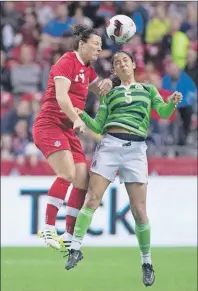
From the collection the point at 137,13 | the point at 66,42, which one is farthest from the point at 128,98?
the point at 137,13

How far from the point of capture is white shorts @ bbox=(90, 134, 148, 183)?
10.3 meters

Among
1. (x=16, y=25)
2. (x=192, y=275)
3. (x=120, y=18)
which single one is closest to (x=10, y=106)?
(x=16, y=25)

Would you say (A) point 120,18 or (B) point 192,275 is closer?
(A) point 120,18

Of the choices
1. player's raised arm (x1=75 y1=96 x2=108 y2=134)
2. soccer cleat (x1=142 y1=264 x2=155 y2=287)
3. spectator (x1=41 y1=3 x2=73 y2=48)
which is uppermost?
spectator (x1=41 y1=3 x2=73 y2=48)

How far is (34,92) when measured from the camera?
17.7 meters

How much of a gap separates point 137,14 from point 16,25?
1.89m

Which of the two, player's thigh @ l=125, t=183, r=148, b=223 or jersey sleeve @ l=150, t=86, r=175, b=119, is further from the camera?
player's thigh @ l=125, t=183, r=148, b=223

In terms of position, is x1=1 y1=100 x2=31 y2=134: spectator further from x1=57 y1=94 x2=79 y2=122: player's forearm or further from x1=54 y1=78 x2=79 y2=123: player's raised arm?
x1=57 y1=94 x2=79 y2=122: player's forearm

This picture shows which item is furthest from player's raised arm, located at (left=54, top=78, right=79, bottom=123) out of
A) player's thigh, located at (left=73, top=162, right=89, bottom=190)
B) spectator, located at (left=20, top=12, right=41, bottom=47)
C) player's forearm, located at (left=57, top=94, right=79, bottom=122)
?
spectator, located at (left=20, top=12, right=41, bottom=47)

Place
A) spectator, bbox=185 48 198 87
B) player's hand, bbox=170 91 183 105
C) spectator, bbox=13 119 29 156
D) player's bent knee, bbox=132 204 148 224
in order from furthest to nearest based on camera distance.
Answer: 1. spectator, bbox=185 48 198 87
2. spectator, bbox=13 119 29 156
3. player's bent knee, bbox=132 204 148 224
4. player's hand, bbox=170 91 183 105

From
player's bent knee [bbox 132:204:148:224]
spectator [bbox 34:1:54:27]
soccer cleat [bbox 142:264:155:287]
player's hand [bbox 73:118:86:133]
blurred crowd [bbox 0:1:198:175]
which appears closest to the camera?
player's hand [bbox 73:118:86:133]

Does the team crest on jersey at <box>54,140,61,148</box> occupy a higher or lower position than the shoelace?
higher

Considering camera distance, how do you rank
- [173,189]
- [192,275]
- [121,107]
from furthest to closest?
[173,189]
[192,275]
[121,107]

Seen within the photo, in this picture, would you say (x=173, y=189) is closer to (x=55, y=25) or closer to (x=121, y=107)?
(x=55, y=25)
